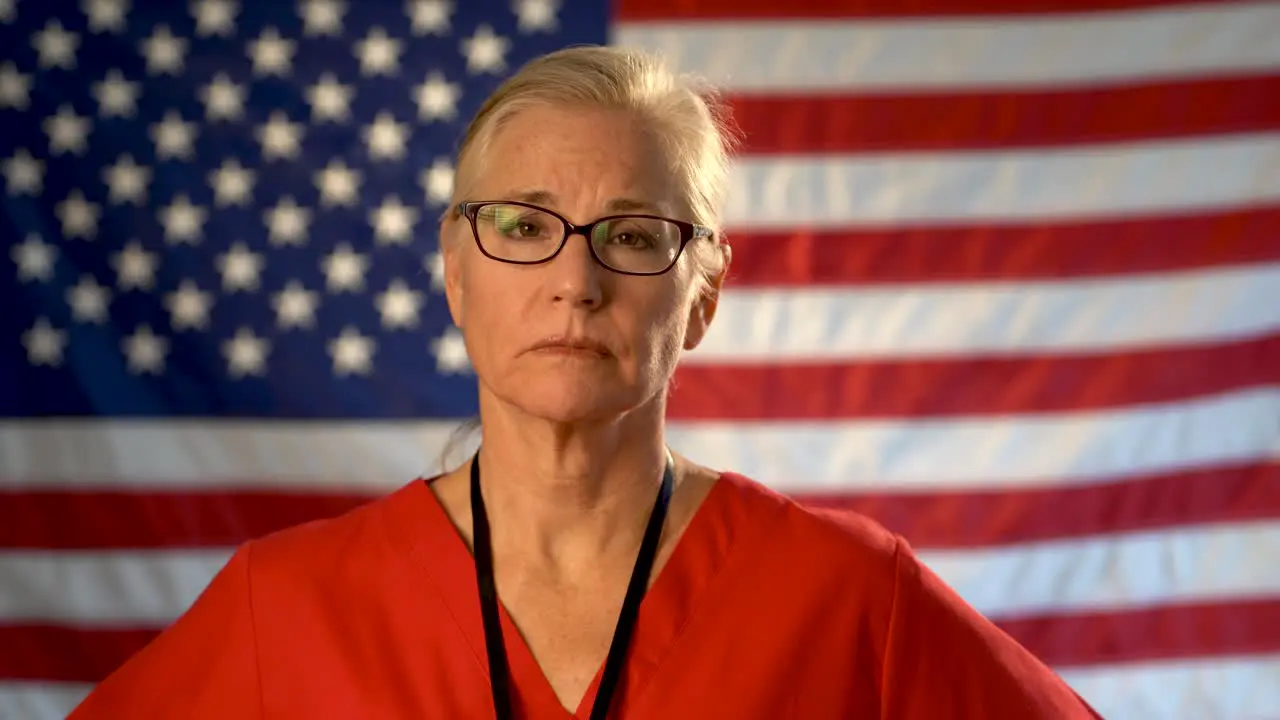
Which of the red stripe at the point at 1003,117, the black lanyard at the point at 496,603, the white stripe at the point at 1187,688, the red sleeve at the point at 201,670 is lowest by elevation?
the white stripe at the point at 1187,688

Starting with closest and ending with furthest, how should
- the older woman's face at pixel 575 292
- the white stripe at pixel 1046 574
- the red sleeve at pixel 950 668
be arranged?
the older woman's face at pixel 575 292, the red sleeve at pixel 950 668, the white stripe at pixel 1046 574

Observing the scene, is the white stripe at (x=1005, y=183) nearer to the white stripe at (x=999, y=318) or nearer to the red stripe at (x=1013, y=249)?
the red stripe at (x=1013, y=249)

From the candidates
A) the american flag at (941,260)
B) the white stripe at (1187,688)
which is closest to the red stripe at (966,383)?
the american flag at (941,260)

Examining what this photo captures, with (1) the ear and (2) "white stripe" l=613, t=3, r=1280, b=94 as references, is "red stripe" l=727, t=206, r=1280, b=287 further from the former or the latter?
(1) the ear

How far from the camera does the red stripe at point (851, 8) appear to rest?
2.38 metres

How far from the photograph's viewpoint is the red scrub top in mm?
1305

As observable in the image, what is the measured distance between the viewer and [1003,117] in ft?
7.80

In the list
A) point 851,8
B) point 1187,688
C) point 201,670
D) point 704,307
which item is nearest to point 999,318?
point 851,8

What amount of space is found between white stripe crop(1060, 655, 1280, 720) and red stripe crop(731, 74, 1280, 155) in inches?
40.2

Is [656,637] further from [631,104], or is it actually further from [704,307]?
[631,104]

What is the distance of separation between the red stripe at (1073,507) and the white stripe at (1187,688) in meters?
0.28

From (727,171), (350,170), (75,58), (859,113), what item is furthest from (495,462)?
(75,58)

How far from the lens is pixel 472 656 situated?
4.31ft

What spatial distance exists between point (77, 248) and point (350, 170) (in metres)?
0.52
